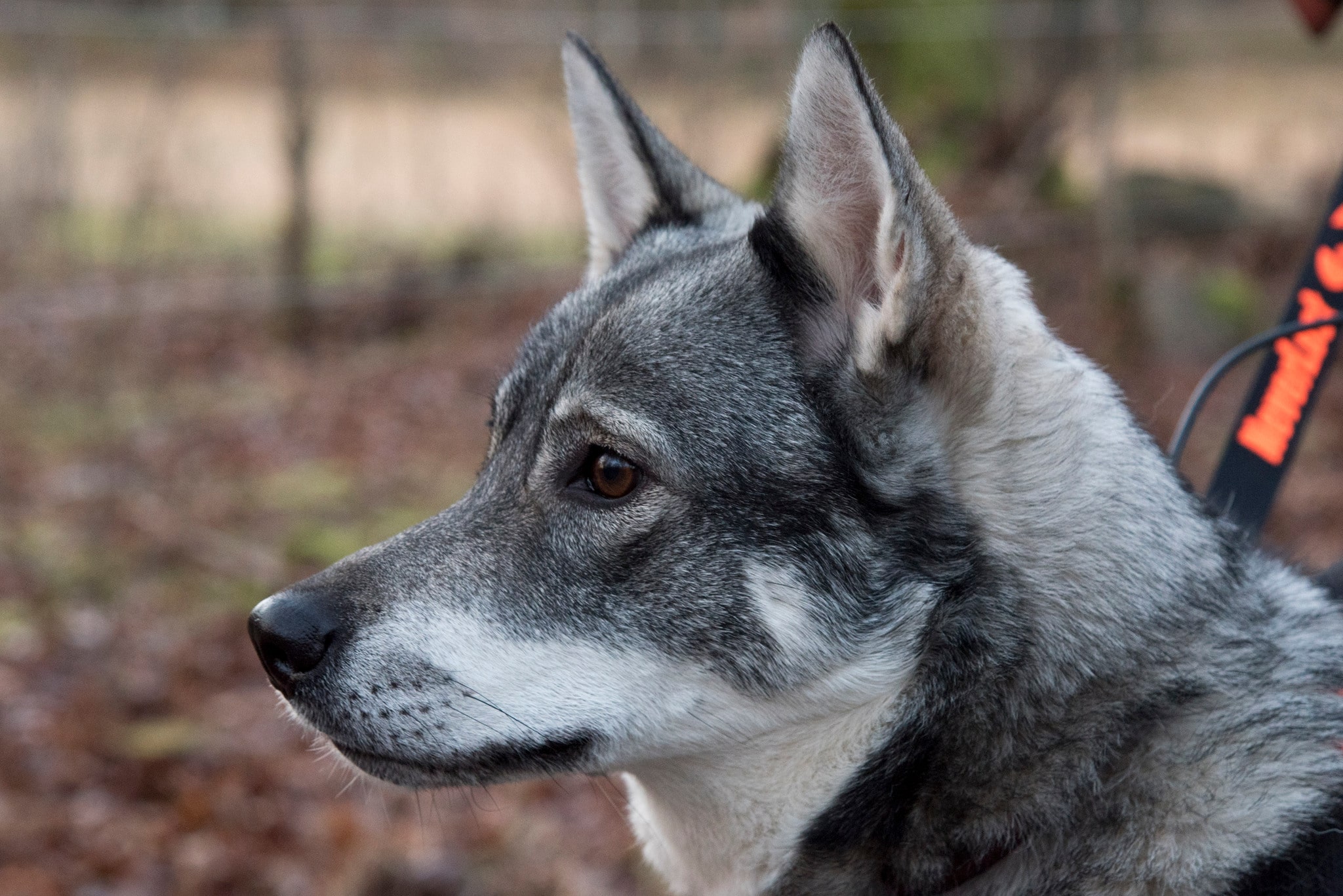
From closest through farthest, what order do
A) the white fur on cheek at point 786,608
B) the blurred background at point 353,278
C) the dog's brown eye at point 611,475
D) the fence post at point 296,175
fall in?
the white fur on cheek at point 786,608, the dog's brown eye at point 611,475, the blurred background at point 353,278, the fence post at point 296,175

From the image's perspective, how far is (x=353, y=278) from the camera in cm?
1338

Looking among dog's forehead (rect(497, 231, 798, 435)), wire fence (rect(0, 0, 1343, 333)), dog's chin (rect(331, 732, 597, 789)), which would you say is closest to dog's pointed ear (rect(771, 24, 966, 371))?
dog's forehead (rect(497, 231, 798, 435))

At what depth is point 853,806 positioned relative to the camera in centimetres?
249

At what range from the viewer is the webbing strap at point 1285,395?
9.75 ft

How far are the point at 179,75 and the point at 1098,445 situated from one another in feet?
28.2

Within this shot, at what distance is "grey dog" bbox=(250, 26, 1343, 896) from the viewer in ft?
7.80

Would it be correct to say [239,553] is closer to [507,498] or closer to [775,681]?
[507,498]

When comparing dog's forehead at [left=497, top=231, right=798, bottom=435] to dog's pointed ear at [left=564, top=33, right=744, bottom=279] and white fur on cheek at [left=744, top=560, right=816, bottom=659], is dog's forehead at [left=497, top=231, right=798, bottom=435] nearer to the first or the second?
white fur on cheek at [left=744, top=560, right=816, bottom=659]

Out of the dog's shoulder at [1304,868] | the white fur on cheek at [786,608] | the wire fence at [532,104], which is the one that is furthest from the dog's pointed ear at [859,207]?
the wire fence at [532,104]

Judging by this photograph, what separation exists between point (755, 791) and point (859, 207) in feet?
4.13

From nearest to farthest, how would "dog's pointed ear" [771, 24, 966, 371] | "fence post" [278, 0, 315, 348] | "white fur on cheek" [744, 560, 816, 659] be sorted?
"dog's pointed ear" [771, 24, 966, 371]
"white fur on cheek" [744, 560, 816, 659]
"fence post" [278, 0, 315, 348]

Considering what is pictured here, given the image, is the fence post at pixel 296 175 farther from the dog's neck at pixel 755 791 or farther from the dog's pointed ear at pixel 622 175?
the dog's neck at pixel 755 791

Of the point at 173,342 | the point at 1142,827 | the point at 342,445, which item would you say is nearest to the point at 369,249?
the point at 173,342

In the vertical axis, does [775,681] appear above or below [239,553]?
above
